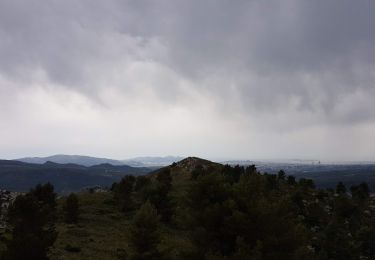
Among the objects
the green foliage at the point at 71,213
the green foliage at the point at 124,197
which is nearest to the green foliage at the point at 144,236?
the green foliage at the point at 71,213

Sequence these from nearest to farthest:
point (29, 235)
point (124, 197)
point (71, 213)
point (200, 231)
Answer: point (29, 235) < point (200, 231) < point (71, 213) < point (124, 197)

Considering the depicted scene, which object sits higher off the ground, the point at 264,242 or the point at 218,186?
the point at 218,186

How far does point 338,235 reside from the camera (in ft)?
116

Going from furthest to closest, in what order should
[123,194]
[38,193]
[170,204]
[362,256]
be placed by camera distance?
[123,194], [170,204], [38,193], [362,256]

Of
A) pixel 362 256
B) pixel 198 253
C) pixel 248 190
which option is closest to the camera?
pixel 198 253

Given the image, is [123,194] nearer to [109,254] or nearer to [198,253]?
[109,254]

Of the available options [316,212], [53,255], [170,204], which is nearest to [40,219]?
[53,255]

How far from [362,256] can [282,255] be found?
75.4 ft

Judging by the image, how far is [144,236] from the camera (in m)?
26.8

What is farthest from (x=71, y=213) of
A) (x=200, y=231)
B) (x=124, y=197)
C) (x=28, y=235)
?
(x=200, y=231)

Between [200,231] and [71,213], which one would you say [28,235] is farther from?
[71,213]

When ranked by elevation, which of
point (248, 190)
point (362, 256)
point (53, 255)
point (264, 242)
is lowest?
point (362, 256)

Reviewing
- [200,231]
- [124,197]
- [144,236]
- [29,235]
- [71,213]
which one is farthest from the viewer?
[124,197]

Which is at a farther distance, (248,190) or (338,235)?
(338,235)
